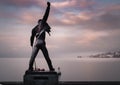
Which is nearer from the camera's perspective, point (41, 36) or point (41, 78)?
point (41, 78)

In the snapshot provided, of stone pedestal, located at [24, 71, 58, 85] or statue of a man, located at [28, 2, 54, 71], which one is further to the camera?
statue of a man, located at [28, 2, 54, 71]

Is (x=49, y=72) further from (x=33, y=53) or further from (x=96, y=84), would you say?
(x=96, y=84)

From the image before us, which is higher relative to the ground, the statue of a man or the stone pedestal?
the statue of a man

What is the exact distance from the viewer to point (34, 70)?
81.8 ft

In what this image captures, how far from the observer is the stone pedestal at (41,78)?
79.5 ft

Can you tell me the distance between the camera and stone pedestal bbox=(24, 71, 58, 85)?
954 inches

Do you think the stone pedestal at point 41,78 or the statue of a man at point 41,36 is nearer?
the stone pedestal at point 41,78

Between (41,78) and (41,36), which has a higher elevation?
(41,36)

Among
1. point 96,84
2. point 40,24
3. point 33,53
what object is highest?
point 40,24

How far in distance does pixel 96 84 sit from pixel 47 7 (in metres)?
9.14

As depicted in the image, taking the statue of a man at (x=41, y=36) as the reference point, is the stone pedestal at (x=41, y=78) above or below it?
below

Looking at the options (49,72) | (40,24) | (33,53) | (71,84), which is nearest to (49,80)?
(49,72)

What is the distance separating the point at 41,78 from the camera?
24297mm

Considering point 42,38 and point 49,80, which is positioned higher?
point 42,38
